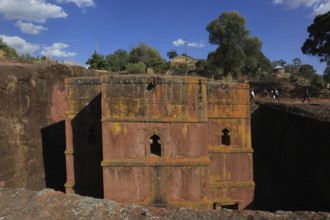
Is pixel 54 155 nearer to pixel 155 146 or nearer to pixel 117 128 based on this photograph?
pixel 117 128

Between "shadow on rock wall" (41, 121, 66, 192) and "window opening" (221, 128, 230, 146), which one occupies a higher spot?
"window opening" (221, 128, 230, 146)

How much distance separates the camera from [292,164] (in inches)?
487

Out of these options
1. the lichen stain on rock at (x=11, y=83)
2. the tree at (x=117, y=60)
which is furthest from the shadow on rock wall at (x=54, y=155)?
the tree at (x=117, y=60)

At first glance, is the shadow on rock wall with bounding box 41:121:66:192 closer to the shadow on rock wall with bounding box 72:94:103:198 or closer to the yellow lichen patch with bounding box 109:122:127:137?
the shadow on rock wall with bounding box 72:94:103:198

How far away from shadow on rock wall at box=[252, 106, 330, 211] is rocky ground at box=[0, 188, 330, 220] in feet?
24.0

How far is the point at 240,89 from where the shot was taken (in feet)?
30.8

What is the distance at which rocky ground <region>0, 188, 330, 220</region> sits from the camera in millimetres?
2543

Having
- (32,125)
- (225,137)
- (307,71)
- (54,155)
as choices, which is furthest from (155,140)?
(307,71)

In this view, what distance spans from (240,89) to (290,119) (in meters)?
5.31

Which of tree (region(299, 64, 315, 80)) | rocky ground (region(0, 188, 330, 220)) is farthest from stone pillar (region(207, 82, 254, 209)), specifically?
tree (region(299, 64, 315, 80))

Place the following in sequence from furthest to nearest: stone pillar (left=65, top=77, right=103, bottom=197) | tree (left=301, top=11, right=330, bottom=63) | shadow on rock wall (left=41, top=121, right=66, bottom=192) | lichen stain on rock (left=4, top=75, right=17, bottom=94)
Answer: tree (left=301, top=11, right=330, bottom=63) < shadow on rock wall (left=41, top=121, right=66, bottom=192) < lichen stain on rock (left=4, top=75, right=17, bottom=94) < stone pillar (left=65, top=77, right=103, bottom=197)

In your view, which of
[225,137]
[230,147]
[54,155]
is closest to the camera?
[230,147]

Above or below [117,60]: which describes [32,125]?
below

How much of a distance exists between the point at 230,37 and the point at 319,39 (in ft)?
23.8
